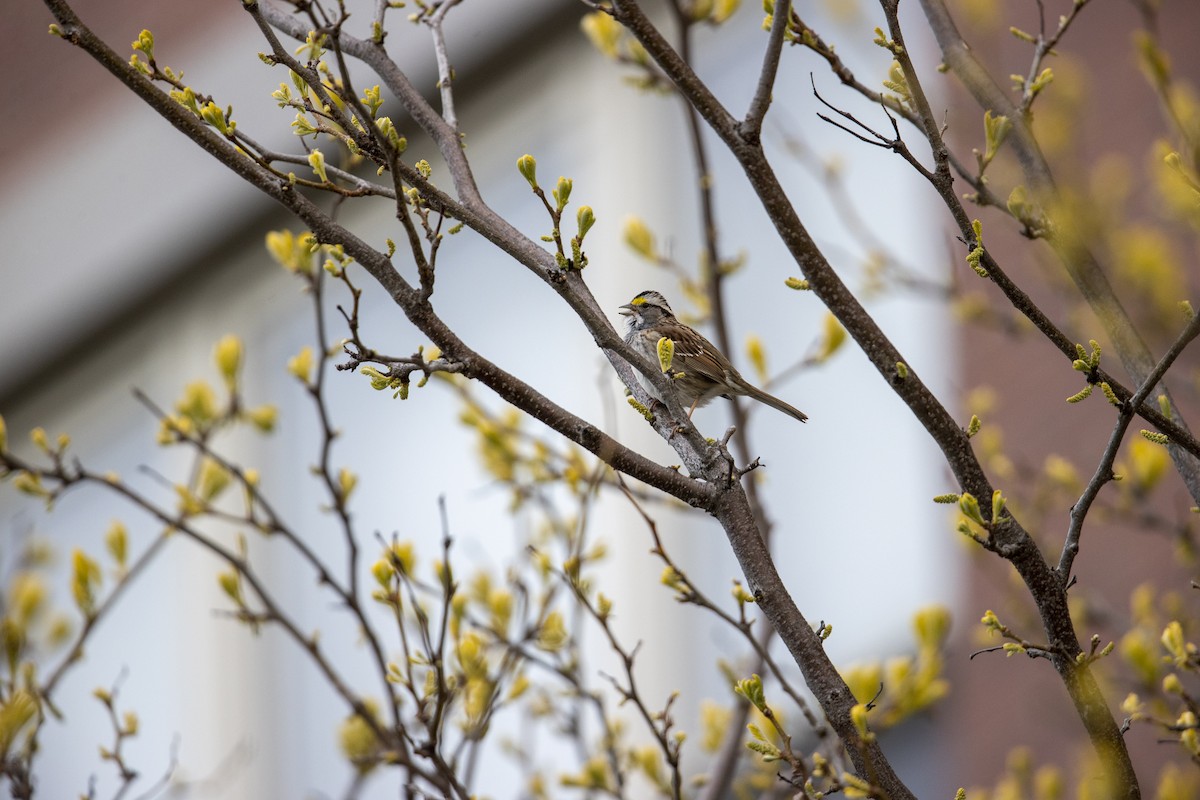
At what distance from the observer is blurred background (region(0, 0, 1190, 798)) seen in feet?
22.7

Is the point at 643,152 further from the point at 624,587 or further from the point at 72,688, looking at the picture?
the point at 72,688

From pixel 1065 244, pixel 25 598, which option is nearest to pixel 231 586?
pixel 25 598

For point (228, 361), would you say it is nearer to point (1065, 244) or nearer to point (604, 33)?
point (604, 33)

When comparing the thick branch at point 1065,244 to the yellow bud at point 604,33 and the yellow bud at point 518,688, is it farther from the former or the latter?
the yellow bud at point 518,688

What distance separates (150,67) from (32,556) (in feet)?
7.09

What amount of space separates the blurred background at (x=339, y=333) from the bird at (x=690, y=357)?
72.5 inches

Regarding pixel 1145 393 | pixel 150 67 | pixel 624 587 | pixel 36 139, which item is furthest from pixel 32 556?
pixel 36 139

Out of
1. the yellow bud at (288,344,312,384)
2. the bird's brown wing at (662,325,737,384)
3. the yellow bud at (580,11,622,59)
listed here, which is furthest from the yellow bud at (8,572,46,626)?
the yellow bud at (580,11,622,59)

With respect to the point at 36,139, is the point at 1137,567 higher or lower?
lower

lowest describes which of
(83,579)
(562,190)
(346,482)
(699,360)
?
(83,579)

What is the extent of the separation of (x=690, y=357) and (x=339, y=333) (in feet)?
11.4

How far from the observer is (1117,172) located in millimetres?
4996

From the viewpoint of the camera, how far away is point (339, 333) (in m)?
7.14

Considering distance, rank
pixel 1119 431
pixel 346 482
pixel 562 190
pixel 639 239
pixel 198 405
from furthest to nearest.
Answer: pixel 639 239 < pixel 198 405 < pixel 346 482 < pixel 562 190 < pixel 1119 431
